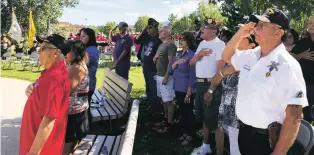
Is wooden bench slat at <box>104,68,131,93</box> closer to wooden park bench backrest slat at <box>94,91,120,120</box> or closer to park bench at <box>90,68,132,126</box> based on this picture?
park bench at <box>90,68,132,126</box>

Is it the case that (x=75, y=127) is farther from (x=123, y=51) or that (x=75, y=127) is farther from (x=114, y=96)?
(x=123, y=51)

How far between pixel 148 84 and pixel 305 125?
14.5 feet

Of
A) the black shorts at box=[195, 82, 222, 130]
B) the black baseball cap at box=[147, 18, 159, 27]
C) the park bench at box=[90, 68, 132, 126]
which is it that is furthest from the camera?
the black baseball cap at box=[147, 18, 159, 27]

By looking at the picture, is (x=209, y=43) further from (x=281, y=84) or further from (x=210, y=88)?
(x=281, y=84)

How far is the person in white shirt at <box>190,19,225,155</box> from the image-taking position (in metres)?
4.55

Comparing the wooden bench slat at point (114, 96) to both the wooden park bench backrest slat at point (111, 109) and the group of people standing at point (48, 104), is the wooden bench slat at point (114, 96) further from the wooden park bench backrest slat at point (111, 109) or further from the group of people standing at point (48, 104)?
the group of people standing at point (48, 104)

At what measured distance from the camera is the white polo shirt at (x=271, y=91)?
7.33ft

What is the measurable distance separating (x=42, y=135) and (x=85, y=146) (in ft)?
5.48

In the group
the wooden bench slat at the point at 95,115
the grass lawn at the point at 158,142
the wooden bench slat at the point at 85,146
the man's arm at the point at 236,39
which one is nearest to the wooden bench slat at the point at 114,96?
the wooden bench slat at the point at 95,115

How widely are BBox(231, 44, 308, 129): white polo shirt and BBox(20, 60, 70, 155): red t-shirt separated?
1372mm

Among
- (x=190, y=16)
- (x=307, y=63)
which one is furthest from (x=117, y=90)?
(x=190, y=16)

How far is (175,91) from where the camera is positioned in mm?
5668

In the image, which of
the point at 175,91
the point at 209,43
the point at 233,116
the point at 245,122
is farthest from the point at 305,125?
the point at 175,91

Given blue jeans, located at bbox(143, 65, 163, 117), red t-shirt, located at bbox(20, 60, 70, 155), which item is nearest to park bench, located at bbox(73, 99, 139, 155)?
red t-shirt, located at bbox(20, 60, 70, 155)
